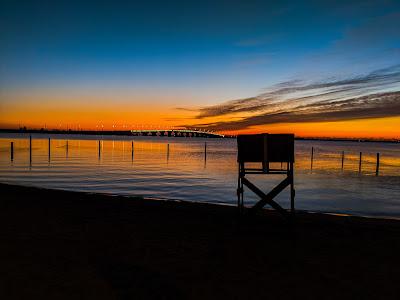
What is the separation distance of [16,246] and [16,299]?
2679 millimetres

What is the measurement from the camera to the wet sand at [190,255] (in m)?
5.58

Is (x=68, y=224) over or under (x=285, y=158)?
under

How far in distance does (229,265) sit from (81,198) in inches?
351

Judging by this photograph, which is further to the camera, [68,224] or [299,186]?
[299,186]

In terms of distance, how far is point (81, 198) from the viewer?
13977mm

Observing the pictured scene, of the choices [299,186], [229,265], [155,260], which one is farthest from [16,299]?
[299,186]

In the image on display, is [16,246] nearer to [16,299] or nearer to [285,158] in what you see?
[16,299]

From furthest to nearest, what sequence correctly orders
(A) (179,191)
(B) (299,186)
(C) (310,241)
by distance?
(B) (299,186), (A) (179,191), (C) (310,241)

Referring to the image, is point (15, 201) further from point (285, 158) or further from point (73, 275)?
point (285, 158)

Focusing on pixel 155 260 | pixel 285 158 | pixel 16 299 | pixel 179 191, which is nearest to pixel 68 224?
pixel 155 260

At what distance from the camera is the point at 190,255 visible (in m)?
7.24

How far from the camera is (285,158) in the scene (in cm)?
1009

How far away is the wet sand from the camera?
558 cm

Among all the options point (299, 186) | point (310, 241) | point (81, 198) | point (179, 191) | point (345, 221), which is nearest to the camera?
point (310, 241)
